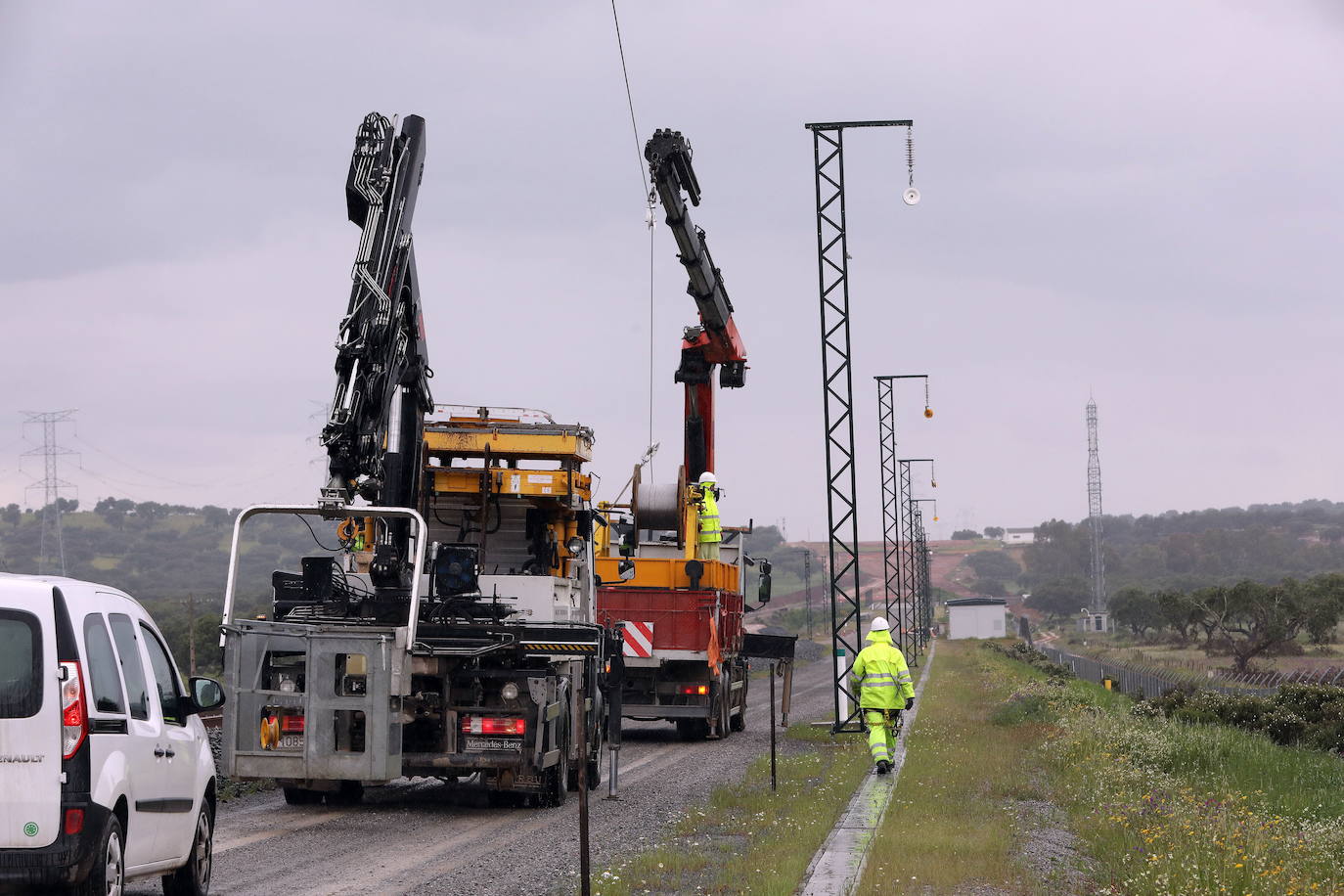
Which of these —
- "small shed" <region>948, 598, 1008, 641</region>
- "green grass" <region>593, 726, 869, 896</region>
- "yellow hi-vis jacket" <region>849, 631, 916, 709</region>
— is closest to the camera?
Answer: "green grass" <region>593, 726, 869, 896</region>

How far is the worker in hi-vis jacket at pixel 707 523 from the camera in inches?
975

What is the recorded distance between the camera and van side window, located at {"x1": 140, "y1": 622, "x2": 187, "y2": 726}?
917 cm

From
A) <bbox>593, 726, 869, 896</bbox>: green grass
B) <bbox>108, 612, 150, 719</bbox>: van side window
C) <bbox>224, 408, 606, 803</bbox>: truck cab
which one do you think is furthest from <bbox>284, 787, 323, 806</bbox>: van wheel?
<bbox>108, 612, 150, 719</bbox>: van side window

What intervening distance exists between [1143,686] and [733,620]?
17355 mm

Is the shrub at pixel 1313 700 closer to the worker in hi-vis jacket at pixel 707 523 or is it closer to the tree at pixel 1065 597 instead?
the worker in hi-vis jacket at pixel 707 523

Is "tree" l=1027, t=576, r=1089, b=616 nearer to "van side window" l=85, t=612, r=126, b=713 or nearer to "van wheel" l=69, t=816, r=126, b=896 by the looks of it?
"van side window" l=85, t=612, r=126, b=713

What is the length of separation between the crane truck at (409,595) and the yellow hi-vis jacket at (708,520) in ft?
20.1

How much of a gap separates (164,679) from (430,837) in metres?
4.76

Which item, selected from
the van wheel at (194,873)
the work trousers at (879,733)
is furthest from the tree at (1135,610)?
the van wheel at (194,873)

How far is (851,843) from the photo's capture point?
1257cm

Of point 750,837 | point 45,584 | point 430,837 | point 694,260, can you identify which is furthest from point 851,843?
point 694,260

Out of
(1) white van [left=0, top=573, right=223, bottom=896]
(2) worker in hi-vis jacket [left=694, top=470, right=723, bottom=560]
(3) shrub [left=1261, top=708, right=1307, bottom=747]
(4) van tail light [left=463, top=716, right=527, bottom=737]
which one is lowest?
(3) shrub [left=1261, top=708, right=1307, bottom=747]

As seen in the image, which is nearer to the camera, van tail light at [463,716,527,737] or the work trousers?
van tail light at [463,716,527,737]

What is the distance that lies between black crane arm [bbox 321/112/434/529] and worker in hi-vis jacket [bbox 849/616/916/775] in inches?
212
